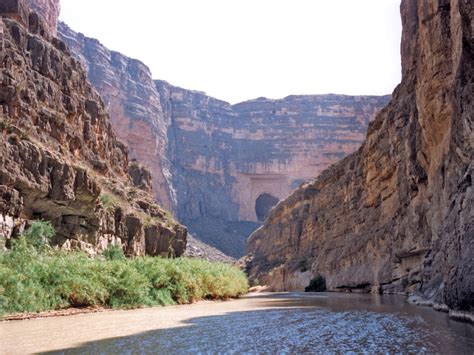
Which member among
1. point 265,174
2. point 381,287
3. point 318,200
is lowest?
point 381,287

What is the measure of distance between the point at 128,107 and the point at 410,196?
264 feet

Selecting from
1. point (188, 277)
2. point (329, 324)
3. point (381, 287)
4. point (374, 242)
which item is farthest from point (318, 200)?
point (329, 324)

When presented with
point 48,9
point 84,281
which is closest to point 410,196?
point 84,281

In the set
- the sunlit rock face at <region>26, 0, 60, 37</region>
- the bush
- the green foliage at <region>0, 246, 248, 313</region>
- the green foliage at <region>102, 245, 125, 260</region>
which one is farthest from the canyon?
the green foliage at <region>0, 246, 248, 313</region>

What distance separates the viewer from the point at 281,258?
7000 centimetres

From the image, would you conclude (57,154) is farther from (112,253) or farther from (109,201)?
(109,201)

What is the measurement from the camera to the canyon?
102 meters

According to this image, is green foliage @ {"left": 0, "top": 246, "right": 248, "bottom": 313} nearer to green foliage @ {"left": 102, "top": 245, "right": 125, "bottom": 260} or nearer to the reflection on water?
green foliage @ {"left": 102, "top": 245, "right": 125, "bottom": 260}

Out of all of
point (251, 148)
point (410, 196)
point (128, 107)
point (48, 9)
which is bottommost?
point (410, 196)

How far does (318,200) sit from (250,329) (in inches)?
2052

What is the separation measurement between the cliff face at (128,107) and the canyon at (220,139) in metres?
0.21

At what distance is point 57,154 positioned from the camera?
2667cm

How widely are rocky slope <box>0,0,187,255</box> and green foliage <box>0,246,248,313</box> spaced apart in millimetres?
3664

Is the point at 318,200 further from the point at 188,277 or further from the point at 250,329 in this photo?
the point at 250,329
